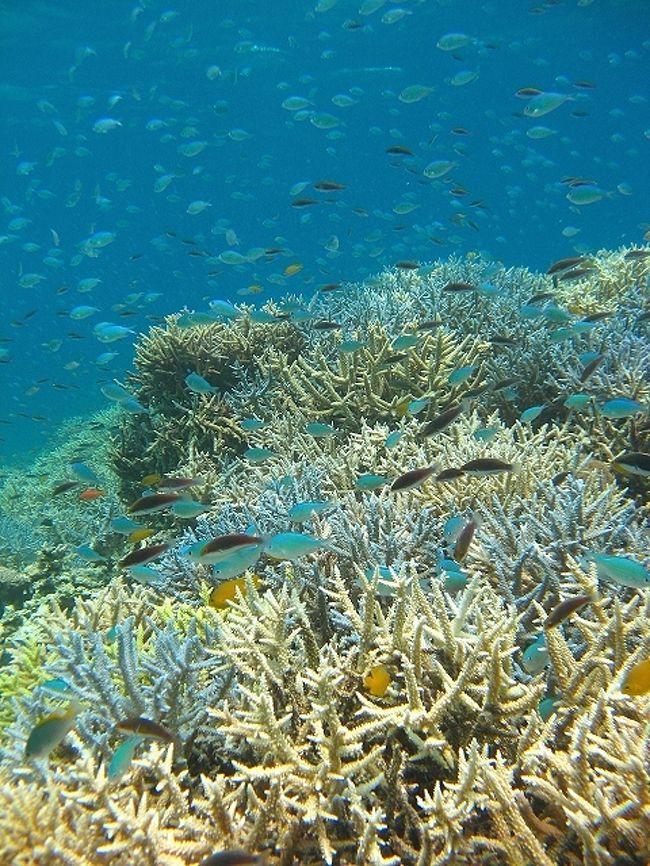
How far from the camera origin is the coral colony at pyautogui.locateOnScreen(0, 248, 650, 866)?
2.20 meters

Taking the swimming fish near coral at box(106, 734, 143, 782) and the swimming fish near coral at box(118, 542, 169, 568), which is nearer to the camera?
the swimming fish near coral at box(106, 734, 143, 782)

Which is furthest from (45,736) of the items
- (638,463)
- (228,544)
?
(638,463)

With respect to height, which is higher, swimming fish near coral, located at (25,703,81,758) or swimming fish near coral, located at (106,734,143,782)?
swimming fish near coral, located at (25,703,81,758)

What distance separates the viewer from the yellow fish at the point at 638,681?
2539mm

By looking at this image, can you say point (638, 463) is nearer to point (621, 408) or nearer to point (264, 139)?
point (621, 408)

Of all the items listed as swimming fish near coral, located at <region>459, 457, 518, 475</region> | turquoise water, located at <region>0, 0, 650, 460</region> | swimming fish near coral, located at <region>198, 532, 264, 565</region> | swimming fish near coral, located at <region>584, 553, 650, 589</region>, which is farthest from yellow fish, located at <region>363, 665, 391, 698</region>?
turquoise water, located at <region>0, 0, 650, 460</region>

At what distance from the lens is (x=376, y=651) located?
285cm

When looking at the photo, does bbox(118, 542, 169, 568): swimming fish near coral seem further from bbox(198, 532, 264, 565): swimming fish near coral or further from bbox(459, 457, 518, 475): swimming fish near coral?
bbox(459, 457, 518, 475): swimming fish near coral

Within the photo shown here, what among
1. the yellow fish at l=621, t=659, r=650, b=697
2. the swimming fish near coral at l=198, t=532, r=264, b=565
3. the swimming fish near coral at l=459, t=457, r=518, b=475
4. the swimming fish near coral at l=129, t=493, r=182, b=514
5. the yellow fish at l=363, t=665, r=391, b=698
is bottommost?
the yellow fish at l=621, t=659, r=650, b=697

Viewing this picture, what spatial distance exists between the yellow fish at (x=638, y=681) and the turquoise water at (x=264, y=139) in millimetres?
9246

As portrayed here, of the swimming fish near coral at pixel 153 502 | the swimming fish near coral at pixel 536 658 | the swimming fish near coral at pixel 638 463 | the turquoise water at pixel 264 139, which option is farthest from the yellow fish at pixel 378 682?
the turquoise water at pixel 264 139

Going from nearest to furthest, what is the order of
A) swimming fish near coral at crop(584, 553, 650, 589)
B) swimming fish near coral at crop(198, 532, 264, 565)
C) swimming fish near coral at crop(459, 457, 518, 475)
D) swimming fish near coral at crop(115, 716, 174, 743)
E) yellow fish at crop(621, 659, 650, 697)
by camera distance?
1. swimming fish near coral at crop(115, 716, 174, 743)
2. yellow fish at crop(621, 659, 650, 697)
3. swimming fish near coral at crop(584, 553, 650, 589)
4. swimming fish near coral at crop(198, 532, 264, 565)
5. swimming fish near coral at crop(459, 457, 518, 475)

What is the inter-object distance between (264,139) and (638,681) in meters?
83.5

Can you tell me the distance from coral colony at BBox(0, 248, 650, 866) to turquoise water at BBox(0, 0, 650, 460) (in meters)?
5.76
